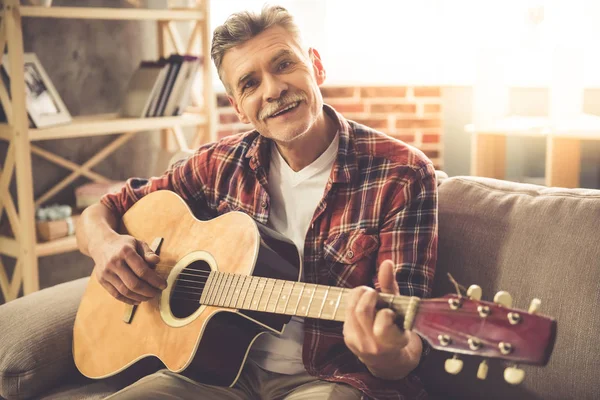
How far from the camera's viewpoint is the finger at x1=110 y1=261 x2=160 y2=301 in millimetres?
1433

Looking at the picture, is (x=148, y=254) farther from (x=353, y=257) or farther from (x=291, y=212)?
(x=353, y=257)

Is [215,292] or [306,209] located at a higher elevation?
[306,209]

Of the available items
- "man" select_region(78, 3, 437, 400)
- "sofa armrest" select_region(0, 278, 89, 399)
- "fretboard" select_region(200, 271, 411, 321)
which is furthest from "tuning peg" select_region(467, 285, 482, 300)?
"sofa armrest" select_region(0, 278, 89, 399)

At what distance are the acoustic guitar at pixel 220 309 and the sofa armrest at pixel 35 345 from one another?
39 mm

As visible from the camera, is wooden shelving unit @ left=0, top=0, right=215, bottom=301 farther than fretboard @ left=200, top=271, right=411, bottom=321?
Yes

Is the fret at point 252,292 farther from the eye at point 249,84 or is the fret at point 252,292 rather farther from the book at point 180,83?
the book at point 180,83

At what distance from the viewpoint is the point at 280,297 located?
3.88ft

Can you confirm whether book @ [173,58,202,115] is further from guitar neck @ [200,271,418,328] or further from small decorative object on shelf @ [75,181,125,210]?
guitar neck @ [200,271,418,328]

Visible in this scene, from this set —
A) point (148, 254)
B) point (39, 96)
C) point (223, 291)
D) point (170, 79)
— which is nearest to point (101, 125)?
point (39, 96)

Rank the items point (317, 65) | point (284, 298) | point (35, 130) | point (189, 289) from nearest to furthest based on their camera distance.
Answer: point (284, 298) < point (189, 289) < point (317, 65) < point (35, 130)

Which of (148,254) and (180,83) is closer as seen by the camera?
(148,254)

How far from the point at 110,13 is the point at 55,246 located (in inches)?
36.1

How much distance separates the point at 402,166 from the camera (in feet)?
4.67

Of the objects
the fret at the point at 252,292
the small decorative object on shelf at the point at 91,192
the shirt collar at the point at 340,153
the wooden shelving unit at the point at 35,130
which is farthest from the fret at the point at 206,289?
the small decorative object on shelf at the point at 91,192
